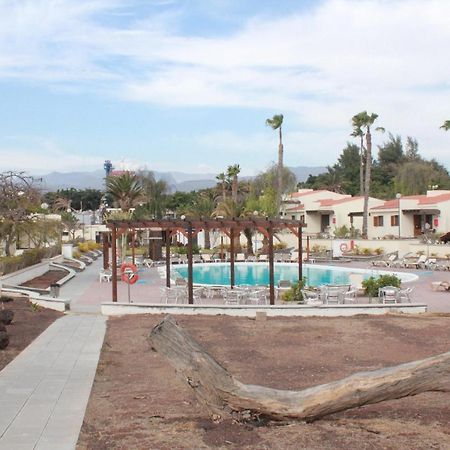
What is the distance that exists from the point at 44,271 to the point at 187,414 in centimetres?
2519

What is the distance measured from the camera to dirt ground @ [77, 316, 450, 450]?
23.5ft

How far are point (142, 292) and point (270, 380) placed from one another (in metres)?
15.0

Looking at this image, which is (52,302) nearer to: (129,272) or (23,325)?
(23,325)

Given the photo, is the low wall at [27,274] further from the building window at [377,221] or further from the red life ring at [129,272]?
the building window at [377,221]

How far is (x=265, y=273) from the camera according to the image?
34.4 meters

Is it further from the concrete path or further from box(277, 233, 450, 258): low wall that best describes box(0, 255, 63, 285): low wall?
box(277, 233, 450, 258): low wall

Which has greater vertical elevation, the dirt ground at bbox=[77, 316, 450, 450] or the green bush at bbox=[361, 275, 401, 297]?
the green bush at bbox=[361, 275, 401, 297]

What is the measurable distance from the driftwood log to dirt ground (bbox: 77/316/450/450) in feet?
0.79

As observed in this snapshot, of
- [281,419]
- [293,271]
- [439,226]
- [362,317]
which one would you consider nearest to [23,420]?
[281,419]

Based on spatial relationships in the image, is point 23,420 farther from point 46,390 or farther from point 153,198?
point 153,198

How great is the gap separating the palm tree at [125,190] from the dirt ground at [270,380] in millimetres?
42248

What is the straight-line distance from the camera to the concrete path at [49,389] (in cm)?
718

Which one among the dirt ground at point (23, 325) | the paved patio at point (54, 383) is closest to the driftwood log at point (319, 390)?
the paved patio at point (54, 383)

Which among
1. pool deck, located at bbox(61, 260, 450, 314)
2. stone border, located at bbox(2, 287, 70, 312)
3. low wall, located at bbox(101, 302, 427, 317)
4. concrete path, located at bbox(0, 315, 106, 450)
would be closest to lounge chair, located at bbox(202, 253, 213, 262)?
pool deck, located at bbox(61, 260, 450, 314)
